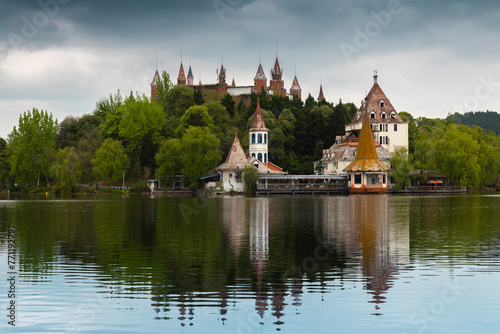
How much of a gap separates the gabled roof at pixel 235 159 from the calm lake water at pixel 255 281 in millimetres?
66687

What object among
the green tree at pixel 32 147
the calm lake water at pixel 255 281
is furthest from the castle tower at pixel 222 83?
the calm lake water at pixel 255 281

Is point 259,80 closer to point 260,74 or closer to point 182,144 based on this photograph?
point 260,74

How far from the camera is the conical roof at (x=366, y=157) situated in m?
101

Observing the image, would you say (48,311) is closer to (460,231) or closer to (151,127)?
(460,231)

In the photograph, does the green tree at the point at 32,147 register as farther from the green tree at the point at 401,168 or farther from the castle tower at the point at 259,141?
the green tree at the point at 401,168

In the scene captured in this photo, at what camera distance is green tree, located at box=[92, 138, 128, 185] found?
315ft

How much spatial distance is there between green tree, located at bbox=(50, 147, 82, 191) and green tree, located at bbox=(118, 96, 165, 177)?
13.3 meters

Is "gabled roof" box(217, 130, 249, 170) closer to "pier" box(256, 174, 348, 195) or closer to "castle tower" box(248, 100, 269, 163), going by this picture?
"pier" box(256, 174, 348, 195)

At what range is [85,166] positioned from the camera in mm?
103375

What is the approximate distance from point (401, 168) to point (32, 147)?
186 feet

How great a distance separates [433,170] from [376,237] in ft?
255

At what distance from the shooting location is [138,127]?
359 ft

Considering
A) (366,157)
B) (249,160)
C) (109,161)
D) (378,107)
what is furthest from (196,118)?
(378,107)

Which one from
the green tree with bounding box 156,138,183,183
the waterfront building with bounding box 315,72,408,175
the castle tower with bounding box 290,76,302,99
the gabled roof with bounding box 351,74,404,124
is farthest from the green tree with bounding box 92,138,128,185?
the castle tower with bounding box 290,76,302,99
